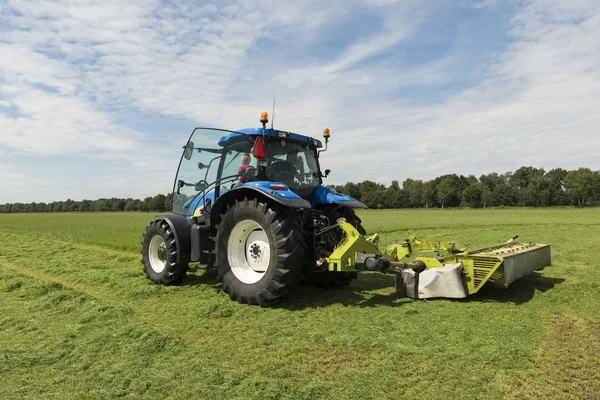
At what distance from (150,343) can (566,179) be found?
315 ft

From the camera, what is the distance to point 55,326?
4250 millimetres

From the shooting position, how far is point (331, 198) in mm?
6270

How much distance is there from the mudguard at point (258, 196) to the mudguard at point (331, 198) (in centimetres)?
115

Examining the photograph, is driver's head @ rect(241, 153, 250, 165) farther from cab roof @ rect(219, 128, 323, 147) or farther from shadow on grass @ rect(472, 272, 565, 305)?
shadow on grass @ rect(472, 272, 565, 305)

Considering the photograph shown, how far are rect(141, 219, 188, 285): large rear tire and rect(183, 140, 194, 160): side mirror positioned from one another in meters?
1.13

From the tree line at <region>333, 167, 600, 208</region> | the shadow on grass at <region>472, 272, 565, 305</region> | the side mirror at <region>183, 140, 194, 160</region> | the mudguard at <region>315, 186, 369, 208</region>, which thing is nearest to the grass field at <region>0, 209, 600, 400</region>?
the shadow on grass at <region>472, 272, 565, 305</region>

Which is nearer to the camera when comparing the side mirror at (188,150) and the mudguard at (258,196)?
the mudguard at (258,196)

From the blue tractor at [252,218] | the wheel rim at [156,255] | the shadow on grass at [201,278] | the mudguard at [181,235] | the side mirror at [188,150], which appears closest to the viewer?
the blue tractor at [252,218]

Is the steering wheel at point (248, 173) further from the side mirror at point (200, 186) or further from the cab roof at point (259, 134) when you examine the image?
the side mirror at point (200, 186)

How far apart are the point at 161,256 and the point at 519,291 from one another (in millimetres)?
5322

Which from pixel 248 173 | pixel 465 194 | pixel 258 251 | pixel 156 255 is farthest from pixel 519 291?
pixel 465 194

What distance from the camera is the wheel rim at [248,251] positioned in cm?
538

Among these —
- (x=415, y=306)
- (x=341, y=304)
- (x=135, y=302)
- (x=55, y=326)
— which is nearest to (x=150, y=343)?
(x=55, y=326)

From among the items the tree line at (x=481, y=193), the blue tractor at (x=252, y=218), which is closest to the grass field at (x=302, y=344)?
the blue tractor at (x=252, y=218)
